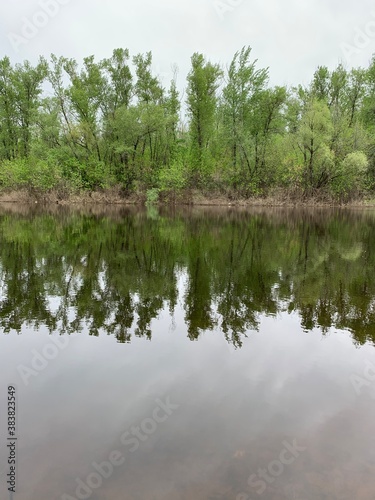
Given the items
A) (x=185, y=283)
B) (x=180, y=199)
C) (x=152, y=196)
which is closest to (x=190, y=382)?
(x=185, y=283)

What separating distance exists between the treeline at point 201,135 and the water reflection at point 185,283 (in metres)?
31.7

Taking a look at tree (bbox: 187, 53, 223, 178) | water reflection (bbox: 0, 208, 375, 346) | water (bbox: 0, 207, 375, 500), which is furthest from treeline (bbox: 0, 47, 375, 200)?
water (bbox: 0, 207, 375, 500)

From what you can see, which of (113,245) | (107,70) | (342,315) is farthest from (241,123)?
(342,315)

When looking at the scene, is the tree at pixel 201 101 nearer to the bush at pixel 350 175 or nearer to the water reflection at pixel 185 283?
the bush at pixel 350 175

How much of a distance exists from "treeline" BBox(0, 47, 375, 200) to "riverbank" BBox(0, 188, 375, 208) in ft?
2.77

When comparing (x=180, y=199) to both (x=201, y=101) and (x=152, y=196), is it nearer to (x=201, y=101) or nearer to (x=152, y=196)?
(x=152, y=196)

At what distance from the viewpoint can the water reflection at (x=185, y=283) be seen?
7.71 m

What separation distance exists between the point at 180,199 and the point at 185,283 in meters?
40.6

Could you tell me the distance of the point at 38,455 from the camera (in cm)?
378

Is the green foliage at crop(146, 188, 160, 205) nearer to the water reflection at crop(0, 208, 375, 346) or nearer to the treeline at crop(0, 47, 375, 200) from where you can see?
the treeline at crop(0, 47, 375, 200)

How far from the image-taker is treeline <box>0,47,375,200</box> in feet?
153

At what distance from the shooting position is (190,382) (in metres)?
5.28

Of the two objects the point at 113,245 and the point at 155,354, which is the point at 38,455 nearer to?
the point at 155,354

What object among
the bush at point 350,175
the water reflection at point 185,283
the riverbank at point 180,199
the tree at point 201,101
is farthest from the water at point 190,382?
the tree at point 201,101
